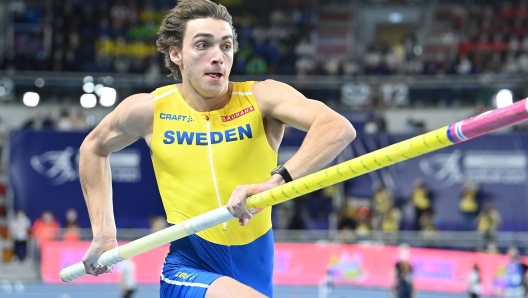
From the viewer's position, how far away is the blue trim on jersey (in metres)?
5.79

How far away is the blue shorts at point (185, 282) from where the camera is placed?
215 inches

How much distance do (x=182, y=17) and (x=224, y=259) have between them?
169cm

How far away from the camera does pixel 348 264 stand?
22.2 m

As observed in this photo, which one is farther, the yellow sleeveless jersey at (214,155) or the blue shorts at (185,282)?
the yellow sleeveless jersey at (214,155)

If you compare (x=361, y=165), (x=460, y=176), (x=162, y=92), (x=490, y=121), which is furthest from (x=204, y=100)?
(x=460, y=176)

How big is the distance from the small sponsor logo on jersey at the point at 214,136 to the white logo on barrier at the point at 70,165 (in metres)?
18.7

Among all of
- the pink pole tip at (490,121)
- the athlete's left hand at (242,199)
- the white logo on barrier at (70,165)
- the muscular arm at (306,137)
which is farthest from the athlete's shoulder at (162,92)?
the white logo on barrier at (70,165)

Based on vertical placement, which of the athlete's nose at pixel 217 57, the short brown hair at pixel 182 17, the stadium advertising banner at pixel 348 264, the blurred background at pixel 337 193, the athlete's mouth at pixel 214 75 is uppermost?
the short brown hair at pixel 182 17

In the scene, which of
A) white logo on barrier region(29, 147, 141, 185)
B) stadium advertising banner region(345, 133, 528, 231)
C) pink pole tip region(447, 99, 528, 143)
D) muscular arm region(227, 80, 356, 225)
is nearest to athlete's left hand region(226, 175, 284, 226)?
muscular arm region(227, 80, 356, 225)

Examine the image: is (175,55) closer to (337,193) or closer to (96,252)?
(96,252)

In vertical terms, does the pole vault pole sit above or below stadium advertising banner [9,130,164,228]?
above

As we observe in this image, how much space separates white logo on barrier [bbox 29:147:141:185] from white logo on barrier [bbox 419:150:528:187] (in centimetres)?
819

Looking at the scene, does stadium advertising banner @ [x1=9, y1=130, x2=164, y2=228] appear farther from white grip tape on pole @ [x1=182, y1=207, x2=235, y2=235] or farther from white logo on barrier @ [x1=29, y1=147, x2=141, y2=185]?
white grip tape on pole @ [x1=182, y1=207, x2=235, y2=235]

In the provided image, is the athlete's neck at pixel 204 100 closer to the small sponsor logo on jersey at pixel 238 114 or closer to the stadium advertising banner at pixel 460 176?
the small sponsor logo on jersey at pixel 238 114
